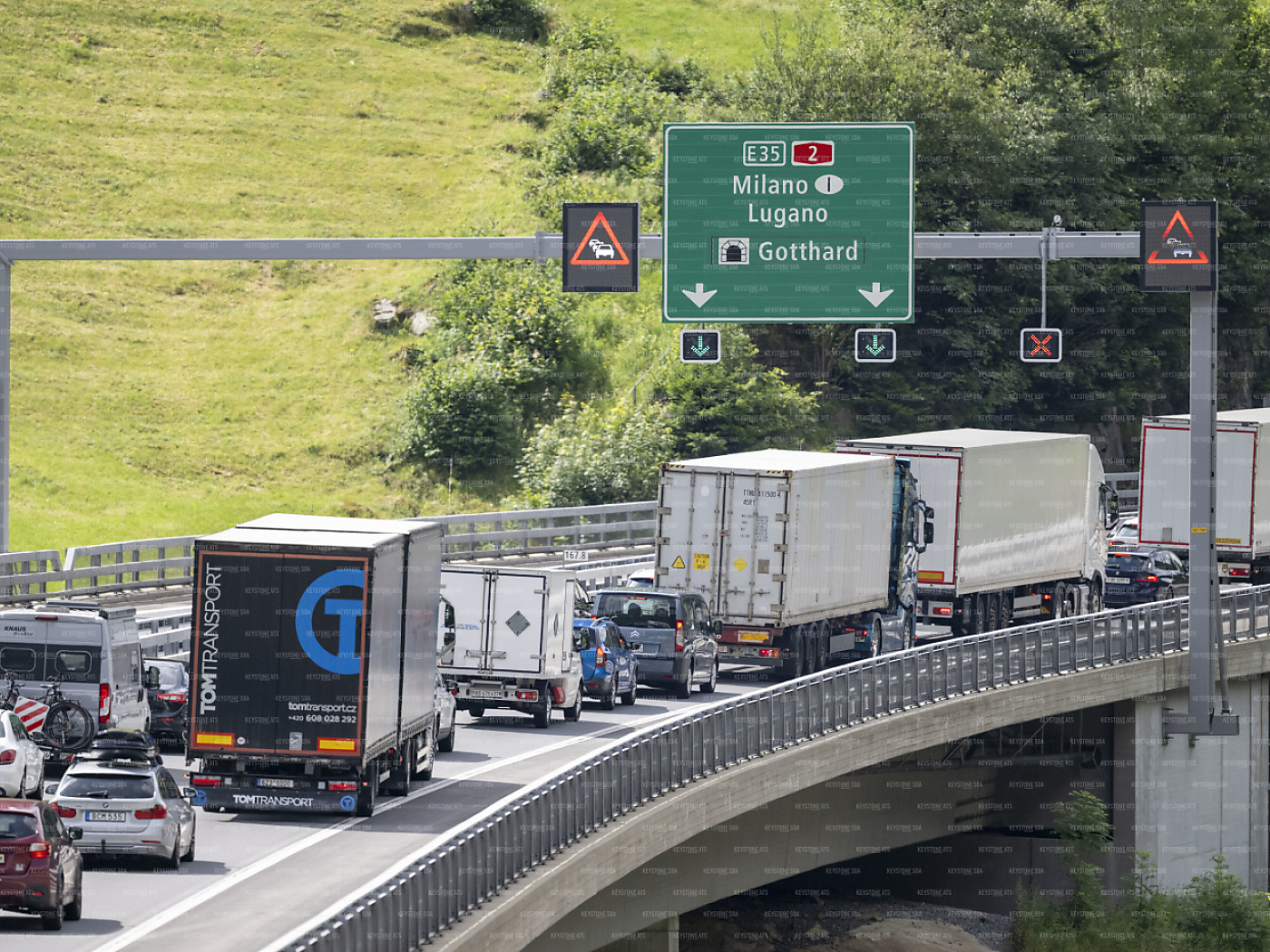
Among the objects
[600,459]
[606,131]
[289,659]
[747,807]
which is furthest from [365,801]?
[606,131]

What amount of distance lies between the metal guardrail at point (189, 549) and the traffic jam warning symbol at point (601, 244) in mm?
10694

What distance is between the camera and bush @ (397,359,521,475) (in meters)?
63.4

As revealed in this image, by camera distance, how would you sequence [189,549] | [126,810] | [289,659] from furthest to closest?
[189,549], [289,659], [126,810]

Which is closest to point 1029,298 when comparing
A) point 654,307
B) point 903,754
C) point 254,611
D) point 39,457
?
point 654,307

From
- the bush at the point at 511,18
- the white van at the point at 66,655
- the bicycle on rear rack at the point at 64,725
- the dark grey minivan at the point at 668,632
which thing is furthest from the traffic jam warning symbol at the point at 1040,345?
Answer: the bush at the point at 511,18

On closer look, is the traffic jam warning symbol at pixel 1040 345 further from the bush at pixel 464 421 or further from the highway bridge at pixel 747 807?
the bush at pixel 464 421

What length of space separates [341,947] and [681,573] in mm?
21515

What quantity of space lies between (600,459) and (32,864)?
139 feet

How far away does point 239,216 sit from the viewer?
78.2 metres

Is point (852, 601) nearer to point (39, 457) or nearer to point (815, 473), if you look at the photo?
point (815, 473)

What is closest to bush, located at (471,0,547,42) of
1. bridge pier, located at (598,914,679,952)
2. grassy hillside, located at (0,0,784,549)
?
grassy hillside, located at (0,0,784,549)

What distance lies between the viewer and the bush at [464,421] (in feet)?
208

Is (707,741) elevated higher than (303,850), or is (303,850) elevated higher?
(707,741)

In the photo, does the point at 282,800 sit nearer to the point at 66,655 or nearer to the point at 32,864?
the point at 66,655
